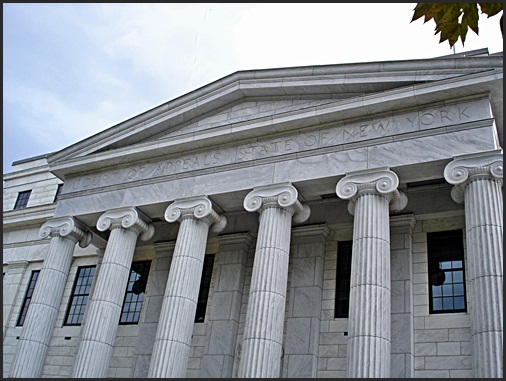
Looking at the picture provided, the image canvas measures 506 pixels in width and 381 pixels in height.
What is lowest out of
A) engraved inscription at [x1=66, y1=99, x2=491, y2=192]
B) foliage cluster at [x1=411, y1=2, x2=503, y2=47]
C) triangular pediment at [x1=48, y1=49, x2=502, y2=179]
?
foliage cluster at [x1=411, y1=2, x2=503, y2=47]

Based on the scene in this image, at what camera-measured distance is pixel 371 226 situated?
2006 cm

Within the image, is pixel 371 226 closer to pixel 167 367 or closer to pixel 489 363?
pixel 489 363

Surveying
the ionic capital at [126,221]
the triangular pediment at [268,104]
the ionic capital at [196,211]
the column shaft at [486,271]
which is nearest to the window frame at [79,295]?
the triangular pediment at [268,104]

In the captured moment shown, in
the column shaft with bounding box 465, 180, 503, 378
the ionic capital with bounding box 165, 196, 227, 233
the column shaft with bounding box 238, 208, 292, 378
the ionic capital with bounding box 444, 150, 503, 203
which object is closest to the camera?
the column shaft with bounding box 465, 180, 503, 378

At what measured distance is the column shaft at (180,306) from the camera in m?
21.1

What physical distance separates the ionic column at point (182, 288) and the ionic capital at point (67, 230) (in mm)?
5698

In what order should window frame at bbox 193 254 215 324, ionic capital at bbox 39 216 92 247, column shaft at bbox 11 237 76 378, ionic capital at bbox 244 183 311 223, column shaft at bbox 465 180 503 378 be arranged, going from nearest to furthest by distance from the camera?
column shaft at bbox 465 180 503 378 < ionic capital at bbox 244 183 311 223 < column shaft at bbox 11 237 76 378 < window frame at bbox 193 254 215 324 < ionic capital at bbox 39 216 92 247

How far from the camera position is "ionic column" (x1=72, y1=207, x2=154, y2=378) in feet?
75.0

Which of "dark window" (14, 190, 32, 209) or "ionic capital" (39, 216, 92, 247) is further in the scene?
"dark window" (14, 190, 32, 209)

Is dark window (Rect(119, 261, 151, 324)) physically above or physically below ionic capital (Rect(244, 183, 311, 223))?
below

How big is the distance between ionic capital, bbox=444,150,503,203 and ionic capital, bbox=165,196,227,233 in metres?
9.72

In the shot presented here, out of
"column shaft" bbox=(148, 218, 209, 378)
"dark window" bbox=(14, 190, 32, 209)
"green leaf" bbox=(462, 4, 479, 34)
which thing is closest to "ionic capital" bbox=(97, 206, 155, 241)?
"column shaft" bbox=(148, 218, 209, 378)

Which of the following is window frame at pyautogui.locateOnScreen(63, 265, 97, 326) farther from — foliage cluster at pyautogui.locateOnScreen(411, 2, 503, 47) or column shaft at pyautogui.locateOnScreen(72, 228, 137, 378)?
foliage cluster at pyautogui.locateOnScreen(411, 2, 503, 47)

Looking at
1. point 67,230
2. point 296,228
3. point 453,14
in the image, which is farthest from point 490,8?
point 67,230
